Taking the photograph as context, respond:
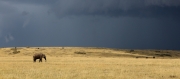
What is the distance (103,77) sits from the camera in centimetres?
2775

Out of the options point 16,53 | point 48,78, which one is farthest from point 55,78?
point 16,53

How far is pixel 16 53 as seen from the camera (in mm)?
92562

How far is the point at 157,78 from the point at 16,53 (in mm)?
70361

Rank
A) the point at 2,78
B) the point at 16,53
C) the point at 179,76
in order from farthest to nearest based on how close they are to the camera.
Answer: the point at 16,53
the point at 179,76
the point at 2,78

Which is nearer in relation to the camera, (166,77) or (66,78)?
(66,78)

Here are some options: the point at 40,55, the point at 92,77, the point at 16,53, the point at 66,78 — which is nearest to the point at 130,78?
the point at 92,77

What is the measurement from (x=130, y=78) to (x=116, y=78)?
1233 mm

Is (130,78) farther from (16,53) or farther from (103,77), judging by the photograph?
(16,53)

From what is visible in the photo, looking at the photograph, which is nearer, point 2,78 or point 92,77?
point 2,78

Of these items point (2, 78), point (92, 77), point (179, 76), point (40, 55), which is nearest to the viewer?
point (2, 78)

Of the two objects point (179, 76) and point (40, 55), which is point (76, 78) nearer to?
point (179, 76)

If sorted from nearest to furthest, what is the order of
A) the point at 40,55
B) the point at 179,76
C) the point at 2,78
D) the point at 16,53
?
1. the point at 2,78
2. the point at 179,76
3. the point at 40,55
4. the point at 16,53

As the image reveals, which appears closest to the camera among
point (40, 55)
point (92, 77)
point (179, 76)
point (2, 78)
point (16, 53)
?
point (2, 78)

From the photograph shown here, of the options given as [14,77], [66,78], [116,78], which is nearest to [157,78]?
[116,78]
